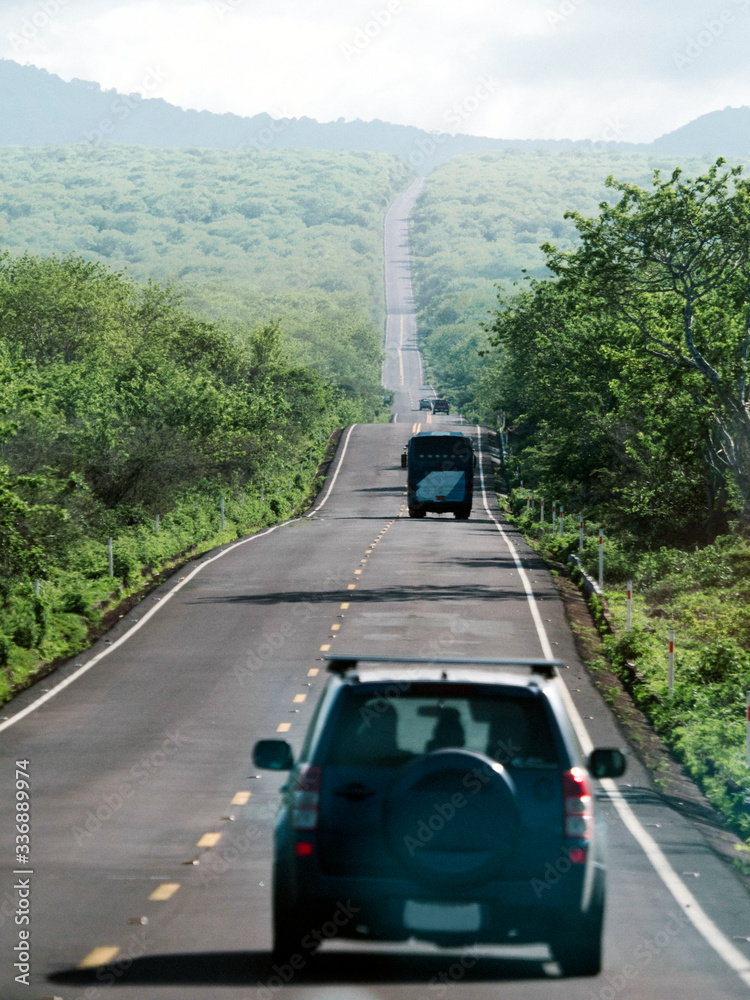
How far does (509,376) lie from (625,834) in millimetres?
74468

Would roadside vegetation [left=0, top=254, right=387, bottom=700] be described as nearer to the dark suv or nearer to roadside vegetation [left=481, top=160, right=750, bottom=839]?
roadside vegetation [left=481, top=160, right=750, bottom=839]

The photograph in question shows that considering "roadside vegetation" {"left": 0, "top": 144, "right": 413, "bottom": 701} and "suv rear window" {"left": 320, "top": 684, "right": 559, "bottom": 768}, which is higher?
"suv rear window" {"left": 320, "top": 684, "right": 559, "bottom": 768}

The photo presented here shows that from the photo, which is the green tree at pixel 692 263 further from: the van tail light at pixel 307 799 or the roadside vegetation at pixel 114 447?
the van tail light at pixel 307 799

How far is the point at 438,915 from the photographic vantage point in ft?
21.9

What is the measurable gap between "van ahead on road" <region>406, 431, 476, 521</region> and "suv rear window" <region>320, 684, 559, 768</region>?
48875 millimetres

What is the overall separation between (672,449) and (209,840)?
31.3m

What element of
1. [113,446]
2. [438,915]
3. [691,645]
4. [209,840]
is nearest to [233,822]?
[209,840]

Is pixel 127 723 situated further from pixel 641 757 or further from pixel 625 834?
pixel 625 834

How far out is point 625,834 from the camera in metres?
12.4

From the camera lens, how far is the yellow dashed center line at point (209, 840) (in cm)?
1170

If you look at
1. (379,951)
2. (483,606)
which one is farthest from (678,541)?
(379,951)

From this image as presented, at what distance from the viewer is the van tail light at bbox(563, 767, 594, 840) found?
684cm

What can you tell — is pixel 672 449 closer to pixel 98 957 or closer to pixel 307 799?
pixel 98 957

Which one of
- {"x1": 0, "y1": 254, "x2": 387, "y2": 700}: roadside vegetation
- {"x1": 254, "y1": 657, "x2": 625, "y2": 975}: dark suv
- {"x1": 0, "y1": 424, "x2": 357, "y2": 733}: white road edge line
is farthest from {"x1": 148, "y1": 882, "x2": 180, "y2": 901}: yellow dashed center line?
{"x1": 0, "y1": 254, "x2": 387, "y2": 700}: roadside vegetation
